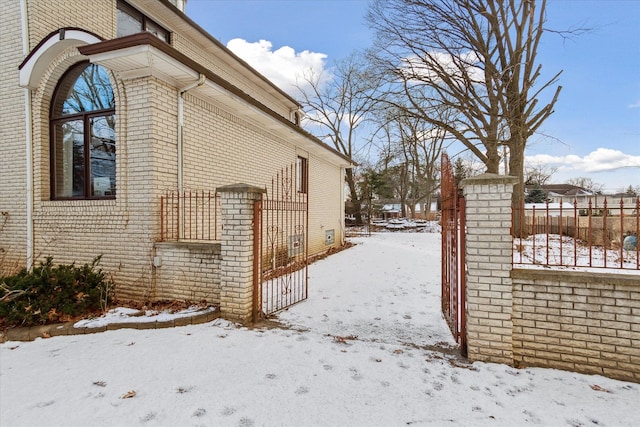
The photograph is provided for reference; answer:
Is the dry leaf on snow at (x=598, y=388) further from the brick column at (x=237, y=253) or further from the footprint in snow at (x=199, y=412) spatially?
the brick column at (x=237, y=253)

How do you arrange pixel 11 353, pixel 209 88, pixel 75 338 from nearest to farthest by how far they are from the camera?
pixel 11 353, pixel 75 338, pixel 209 88

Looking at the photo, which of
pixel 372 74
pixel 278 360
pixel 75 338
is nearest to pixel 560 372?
pixel 278 360

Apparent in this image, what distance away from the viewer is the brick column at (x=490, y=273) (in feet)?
10.6

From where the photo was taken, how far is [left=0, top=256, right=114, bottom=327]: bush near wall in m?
4.13

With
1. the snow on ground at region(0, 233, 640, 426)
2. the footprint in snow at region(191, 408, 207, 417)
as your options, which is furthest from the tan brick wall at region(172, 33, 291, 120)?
the footprint in snow at region(191, 408, 207, 417)

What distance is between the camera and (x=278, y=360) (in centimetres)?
327

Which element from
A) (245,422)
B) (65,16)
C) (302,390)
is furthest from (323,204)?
(245,422)

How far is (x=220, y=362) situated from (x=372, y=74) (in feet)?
44.0

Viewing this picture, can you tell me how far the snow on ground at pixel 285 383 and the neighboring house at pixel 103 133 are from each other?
1.55 meters

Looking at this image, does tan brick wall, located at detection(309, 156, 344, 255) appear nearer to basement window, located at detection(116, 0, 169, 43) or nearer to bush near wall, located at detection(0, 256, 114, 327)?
basement window, located at detection(116, 0, 169, 43)

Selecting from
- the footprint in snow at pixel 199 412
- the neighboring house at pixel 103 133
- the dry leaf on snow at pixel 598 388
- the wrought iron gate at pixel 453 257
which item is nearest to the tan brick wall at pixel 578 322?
the dry leaf on snow at pixel 598 388

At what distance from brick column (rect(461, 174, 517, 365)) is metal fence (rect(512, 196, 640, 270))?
0.24m

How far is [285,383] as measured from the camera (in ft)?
9.32

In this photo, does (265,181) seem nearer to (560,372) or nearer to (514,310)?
(514,310)
